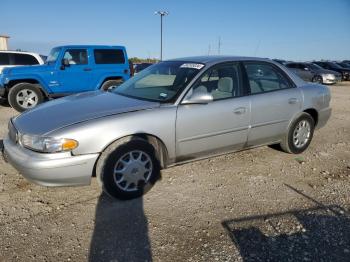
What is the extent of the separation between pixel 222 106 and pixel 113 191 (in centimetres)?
168

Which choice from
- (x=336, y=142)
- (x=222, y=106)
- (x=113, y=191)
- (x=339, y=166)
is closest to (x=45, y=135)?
(x=113, y=191)

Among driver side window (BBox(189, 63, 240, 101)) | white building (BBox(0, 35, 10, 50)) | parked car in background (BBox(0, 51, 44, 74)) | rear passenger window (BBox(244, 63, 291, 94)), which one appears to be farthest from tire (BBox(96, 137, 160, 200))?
white building (BBox(0, 35, 10, 50))

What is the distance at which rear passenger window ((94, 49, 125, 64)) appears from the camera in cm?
970

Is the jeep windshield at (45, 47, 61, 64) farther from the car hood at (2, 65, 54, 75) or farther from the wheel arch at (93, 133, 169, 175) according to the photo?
the wheel arch at (93, 133, 169, 175)

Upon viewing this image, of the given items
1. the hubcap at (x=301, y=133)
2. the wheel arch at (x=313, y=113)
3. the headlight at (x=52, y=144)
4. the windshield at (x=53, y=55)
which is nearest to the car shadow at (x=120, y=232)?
the headlight at (x=52, y=144)

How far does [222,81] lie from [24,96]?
6652 mm

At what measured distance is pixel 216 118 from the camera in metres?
3.97

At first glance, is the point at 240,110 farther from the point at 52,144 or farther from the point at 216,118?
the point at 52,144

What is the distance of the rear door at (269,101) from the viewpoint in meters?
4.38

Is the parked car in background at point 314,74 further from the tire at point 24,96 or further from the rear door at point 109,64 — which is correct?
the tire at point 24,96

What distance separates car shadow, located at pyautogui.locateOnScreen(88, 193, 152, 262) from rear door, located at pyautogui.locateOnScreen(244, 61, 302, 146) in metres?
1.95

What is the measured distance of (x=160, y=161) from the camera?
3.77m

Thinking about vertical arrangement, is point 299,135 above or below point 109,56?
below

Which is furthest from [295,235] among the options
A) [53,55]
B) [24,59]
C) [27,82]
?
[24,59]
